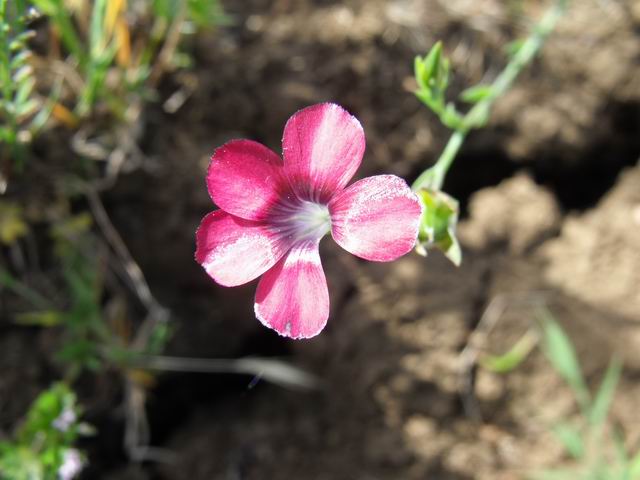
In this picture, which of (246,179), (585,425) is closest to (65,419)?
(246,179)

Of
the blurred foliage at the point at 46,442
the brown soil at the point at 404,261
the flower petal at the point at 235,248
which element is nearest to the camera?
the flower petal at the point at 235,248

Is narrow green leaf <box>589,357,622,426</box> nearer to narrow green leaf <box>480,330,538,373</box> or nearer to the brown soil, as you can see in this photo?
the brown soil

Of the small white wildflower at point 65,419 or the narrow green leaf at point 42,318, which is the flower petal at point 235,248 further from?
the narrow green leaf at point 42,318

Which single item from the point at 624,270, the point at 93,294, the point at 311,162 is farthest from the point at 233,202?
the point at 624,270

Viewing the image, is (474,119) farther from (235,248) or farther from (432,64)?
(235,248)

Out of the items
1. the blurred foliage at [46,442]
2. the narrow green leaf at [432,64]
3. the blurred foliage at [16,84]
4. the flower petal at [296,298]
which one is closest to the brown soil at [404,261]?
the blurred foliage at [46,442]

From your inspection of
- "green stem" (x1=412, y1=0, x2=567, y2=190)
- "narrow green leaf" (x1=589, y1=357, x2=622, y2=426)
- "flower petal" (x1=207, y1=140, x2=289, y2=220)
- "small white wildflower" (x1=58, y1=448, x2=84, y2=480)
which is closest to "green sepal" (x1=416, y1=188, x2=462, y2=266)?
"green stem" (x1=412, y1=0, x2=567, y2=190)

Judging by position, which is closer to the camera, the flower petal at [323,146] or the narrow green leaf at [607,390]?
the flower petal at [323,146]
